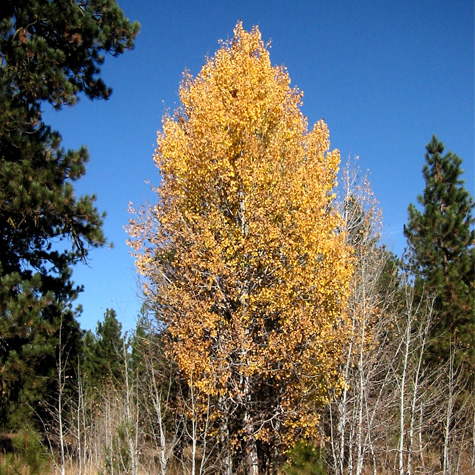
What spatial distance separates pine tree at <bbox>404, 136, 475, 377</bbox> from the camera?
14445 mm

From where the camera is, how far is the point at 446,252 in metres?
15.9

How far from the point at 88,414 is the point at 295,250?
7.22 meters

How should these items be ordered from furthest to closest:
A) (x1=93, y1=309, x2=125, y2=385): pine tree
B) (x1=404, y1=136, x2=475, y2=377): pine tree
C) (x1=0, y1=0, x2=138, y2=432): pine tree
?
1. (x1=93, y1=309, x2=125, y2=385): pine tree
2. (x1=404, y1=136, x2=475, y2=377): pine tree
3. (x1=0, y1=0, x2=138, y2=432): pine tree

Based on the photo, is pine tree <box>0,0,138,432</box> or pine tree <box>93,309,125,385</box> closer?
pine tree <box>0,0,138,432</box>

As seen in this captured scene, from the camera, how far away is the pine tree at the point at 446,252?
47.4 feet

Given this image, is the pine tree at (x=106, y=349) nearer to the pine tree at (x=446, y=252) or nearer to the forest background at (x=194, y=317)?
the forest background at (x=194, y=317)

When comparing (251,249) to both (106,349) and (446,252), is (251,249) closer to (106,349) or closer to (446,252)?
(446,252)

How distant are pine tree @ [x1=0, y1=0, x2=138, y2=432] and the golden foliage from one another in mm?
1803

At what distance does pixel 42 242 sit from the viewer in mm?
10977

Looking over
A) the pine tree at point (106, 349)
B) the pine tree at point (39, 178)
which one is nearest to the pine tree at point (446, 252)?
the pine tree at point (39, 178)

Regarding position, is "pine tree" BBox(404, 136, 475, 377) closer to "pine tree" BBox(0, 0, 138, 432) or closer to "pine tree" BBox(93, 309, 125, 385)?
"pine tree" BBox(0, 0, 138, 432)

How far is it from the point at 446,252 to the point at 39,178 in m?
12.0

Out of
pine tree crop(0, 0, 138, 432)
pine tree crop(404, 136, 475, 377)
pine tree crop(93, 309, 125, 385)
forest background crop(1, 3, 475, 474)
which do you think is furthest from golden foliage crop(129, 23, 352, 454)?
pine tree crop(93, 309, 125, 385)

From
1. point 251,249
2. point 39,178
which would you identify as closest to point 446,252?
point 251,249
